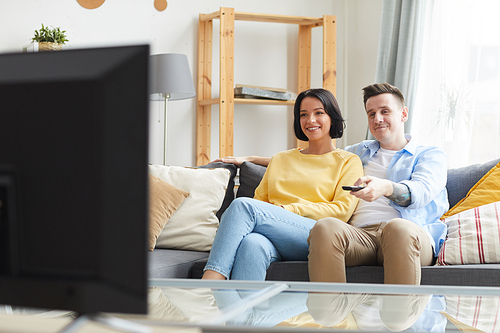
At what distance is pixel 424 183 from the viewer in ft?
5.75

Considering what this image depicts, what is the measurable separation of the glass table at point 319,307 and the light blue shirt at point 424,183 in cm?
104

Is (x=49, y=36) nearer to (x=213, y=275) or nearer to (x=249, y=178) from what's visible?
(x=249, y=178)

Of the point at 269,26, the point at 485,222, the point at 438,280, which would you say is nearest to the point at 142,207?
the point at 438,280

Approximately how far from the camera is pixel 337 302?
680 millimetres

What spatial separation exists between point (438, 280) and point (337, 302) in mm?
1070

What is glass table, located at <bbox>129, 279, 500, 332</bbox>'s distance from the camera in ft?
1.87

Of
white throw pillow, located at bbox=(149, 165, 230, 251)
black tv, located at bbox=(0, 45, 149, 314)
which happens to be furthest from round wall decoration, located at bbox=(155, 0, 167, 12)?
black tv, located at bbox=(0, 45, 149, 314)

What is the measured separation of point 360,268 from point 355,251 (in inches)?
3.2

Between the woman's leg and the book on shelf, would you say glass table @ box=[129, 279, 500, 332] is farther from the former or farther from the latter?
the book on shelf

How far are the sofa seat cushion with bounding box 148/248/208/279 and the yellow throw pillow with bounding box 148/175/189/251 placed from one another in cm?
9

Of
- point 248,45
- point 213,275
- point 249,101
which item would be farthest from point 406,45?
→ point 213,275

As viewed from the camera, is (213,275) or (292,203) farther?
(292,203)

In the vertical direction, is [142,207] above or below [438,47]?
below

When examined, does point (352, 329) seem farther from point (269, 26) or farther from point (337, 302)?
point (269, 26)
